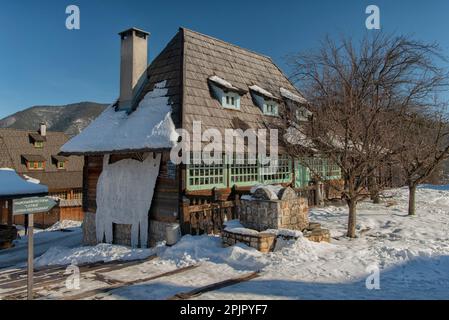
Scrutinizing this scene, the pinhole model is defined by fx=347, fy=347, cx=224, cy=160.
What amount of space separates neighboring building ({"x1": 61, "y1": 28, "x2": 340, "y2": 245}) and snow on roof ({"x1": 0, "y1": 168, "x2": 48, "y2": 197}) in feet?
12.1

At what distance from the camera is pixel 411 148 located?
12109 mm

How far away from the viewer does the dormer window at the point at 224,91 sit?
13.7m

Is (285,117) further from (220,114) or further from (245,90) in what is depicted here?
(220,114)

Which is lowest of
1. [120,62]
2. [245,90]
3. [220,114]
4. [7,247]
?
[7,247]

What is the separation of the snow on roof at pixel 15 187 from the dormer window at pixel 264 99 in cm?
1100

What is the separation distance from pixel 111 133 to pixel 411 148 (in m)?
10.9

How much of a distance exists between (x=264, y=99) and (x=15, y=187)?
40.7ft

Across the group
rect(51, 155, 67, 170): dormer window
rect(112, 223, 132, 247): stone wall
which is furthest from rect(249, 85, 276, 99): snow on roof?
rect(51, 155, 67, 170): dormer window

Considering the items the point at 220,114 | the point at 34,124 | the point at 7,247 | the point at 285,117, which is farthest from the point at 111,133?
the point at 34,124

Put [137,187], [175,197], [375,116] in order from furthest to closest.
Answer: [137,187]
[175,197]
[375,116]

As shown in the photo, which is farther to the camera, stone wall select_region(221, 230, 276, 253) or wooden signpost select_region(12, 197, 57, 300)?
stone wall select_region(221, 230, 276, 253)

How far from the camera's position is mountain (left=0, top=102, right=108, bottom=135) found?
13088 cm

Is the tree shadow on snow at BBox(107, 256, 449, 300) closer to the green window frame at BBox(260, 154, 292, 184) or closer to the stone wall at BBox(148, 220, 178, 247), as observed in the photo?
the stone wall at BBox(148, 220, 178, 247)

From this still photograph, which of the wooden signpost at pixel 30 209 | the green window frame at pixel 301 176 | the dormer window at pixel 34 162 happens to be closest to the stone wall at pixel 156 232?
the wooden signpost at pixel 30 209
